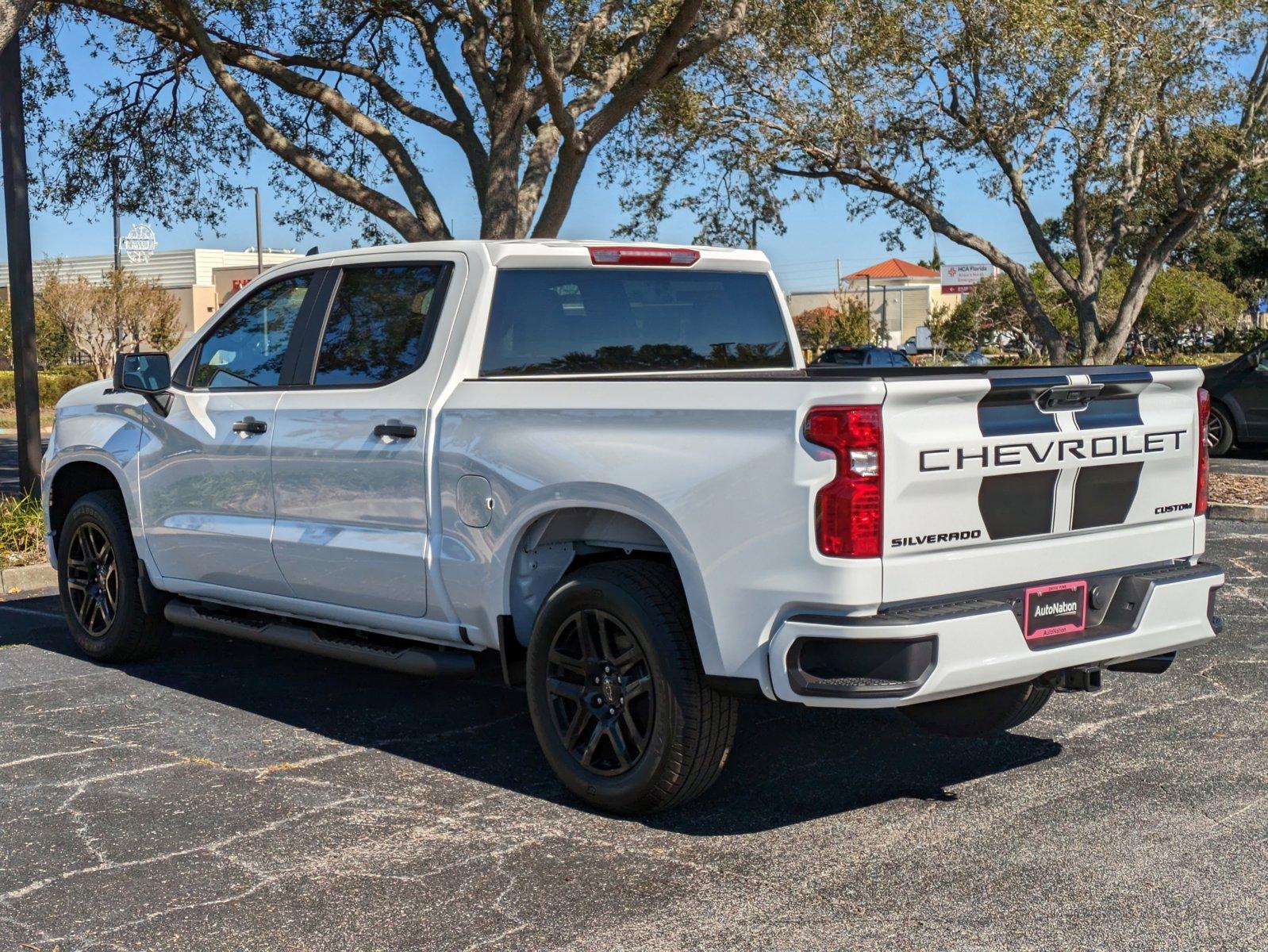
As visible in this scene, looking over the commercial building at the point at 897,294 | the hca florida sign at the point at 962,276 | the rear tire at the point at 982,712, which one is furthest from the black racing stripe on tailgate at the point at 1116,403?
the commercial building at the point at 897,294

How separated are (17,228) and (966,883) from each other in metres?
10.4

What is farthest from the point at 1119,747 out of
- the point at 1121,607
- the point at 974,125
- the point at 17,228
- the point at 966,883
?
the point at 974,125

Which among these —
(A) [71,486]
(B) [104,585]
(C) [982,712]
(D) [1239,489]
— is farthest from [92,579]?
(D) [1239,489]

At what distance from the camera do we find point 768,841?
476 centimetres

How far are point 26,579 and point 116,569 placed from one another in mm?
3570

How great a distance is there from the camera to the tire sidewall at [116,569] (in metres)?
7.28

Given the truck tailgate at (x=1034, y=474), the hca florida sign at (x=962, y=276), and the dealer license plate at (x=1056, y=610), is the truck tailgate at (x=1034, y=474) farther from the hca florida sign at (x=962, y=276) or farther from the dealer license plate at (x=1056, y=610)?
the hca florida sign at (x=962, y=276)

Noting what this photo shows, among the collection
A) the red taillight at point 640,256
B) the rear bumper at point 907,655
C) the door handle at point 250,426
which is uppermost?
the red taillight at point 640,256

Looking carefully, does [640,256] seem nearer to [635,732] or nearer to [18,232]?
[635,732]

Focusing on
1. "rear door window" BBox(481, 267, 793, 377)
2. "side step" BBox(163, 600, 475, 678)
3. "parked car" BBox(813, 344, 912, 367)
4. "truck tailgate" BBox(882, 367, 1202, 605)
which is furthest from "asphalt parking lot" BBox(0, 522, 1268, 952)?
"parked car" BBox(813, 344, 912, 367)

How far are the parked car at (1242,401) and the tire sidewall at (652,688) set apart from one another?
16.2 m

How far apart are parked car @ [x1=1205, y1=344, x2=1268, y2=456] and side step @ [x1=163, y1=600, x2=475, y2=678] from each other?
1575 cm

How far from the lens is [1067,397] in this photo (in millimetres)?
4750

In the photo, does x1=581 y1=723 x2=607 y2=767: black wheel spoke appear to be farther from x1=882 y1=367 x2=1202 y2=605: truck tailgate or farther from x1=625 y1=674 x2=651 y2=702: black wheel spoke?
x1=882 y1=367 x2=1202 y2=605: truck tailgate
